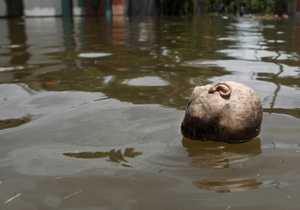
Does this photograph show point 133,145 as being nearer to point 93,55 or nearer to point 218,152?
point 218,152

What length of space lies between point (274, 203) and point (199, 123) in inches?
30.2

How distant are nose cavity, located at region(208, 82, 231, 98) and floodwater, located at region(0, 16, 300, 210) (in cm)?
27

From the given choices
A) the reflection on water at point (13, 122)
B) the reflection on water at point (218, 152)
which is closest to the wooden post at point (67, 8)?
the reflection on water at point (13, 122)

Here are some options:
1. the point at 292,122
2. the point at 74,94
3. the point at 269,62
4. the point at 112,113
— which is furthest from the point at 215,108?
the point at 269,62

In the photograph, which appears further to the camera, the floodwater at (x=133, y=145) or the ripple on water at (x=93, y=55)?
the ripple on water at (x=93, y=55)

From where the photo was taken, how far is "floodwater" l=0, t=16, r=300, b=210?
5.68 ft

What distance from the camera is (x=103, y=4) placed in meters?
24.8

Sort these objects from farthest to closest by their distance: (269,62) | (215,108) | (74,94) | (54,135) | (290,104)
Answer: (269,62) < (74,94) < (290,104) < (54,135) < (215,108)

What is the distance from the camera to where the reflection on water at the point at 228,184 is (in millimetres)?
1777

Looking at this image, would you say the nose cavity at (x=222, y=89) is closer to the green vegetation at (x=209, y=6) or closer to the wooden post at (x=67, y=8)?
the wooden post at (x=67, y=8)

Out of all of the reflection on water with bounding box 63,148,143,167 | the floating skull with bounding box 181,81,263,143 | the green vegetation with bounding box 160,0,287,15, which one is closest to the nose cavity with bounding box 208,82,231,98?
the floating skull with bounding box 181,81,263,143

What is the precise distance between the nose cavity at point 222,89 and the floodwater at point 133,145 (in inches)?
10.6

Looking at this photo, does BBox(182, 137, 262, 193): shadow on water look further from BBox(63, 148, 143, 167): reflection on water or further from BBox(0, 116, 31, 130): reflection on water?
BBox(0, 116, 31, 130): reflection on water

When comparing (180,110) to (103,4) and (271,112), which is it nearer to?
(271,112)
